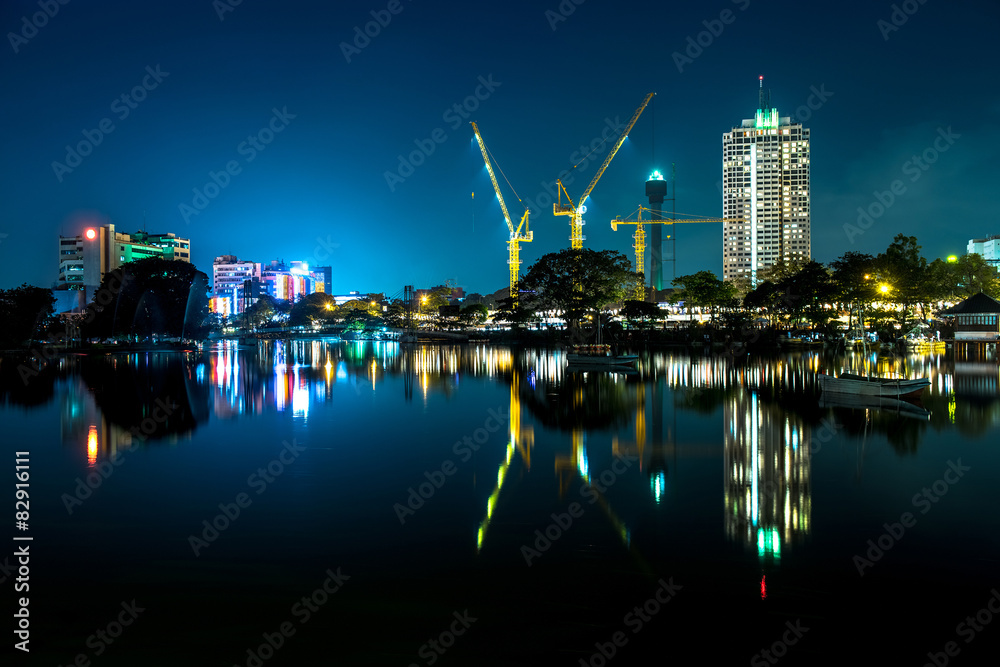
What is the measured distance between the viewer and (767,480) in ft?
45.4

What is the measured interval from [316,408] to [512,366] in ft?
72.3

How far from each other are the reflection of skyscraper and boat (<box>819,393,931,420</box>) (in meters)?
3.34

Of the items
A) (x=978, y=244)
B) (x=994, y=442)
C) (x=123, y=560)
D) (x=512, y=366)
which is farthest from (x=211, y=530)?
(x=978, y=244)

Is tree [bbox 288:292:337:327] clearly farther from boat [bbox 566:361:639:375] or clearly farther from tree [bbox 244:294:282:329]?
boat [bbox 566:361:639:375]

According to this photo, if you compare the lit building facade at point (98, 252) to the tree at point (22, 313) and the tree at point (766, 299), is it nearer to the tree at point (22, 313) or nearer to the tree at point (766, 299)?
the tree at point (22, 313)

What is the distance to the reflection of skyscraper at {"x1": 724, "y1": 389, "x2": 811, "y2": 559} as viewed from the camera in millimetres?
10656

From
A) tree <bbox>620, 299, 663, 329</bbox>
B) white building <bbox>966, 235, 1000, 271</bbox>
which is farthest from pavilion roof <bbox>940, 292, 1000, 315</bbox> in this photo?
white building <bbox>966, 235, 1000, 271</bbox>

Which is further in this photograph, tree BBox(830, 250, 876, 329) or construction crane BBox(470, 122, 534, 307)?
construction crane BBox(470, 122, 534, 307)

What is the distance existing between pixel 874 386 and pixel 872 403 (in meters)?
0.63

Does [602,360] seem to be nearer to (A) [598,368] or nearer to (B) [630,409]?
(A) [598,368]

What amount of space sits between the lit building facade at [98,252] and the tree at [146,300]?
48.4 meters

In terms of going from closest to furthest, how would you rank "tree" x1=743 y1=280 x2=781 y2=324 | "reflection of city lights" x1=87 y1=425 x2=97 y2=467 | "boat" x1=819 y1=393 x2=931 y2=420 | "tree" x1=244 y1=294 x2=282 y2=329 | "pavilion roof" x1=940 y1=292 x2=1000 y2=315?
"reflection of city lights" x1=87 y1=425 x2=97 y2=467 → "boat" x1=819 y1=393 x2=931 y2=420 → "pavilion roof" x1=940 y1=292 x2=1000 y2=315 → "tree" x1=743 y1=280 x2=781 y2=324 → "tree" x1=244 y1=294 x2=282 y2=329

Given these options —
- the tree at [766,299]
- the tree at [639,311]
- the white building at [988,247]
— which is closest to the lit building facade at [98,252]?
the tree at [639,311]

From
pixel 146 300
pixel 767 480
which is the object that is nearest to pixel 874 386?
pixel 767 480
